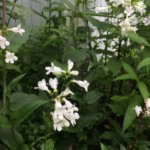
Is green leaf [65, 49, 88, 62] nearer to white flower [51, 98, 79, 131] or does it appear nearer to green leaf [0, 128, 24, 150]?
green leaf [0, 128, 24, 150]

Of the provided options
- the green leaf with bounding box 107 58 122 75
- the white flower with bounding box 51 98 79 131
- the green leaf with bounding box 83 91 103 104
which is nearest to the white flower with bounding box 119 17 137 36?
the green leaf with bounding box 107 58 122 75

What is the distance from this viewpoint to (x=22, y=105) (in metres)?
1.99

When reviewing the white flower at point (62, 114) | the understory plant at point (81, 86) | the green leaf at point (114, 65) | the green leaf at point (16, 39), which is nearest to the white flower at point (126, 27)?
the understory plant at point (81, 86)

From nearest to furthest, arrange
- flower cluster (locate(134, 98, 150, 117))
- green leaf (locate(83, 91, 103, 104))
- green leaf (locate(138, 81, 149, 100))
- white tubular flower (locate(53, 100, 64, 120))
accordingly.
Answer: white tubular flower (locate(53, 100, 64, 120)) → flower cluster (locate(134, 98, 150, 117)) → green leaf (locate(138, 81, 149, 100)) → green leaf (locate(83, 91, 103, 104))

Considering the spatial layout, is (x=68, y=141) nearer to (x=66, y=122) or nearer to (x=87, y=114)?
(x=87, y=114)

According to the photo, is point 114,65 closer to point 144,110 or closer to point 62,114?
point 144,110

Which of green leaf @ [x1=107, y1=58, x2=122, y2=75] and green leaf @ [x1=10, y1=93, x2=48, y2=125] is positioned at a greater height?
green leaf @ [x1=107, y1=58, x2=122, y2=75]

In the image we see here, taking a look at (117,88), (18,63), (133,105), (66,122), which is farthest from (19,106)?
(117,88)

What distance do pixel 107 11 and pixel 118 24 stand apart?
0.90ft

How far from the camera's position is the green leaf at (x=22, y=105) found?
70.8 inches

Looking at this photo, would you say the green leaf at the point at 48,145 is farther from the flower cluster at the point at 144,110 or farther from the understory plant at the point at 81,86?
the flower cluster at the point at 144,110

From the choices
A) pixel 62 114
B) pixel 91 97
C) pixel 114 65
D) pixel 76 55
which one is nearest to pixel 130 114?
pixel 91 97

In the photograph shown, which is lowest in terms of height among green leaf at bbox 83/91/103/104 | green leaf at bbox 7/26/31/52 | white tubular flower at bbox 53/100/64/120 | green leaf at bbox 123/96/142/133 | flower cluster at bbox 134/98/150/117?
green leaf at bbox 123/96/142/133

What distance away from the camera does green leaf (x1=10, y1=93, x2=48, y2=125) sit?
5.90 feet
